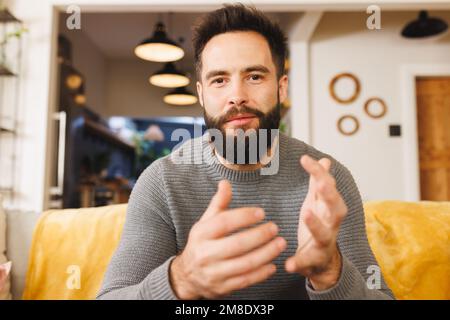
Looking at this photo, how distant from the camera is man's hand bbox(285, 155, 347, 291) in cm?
45

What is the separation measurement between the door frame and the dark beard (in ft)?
8.94

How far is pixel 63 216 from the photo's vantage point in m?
1.19

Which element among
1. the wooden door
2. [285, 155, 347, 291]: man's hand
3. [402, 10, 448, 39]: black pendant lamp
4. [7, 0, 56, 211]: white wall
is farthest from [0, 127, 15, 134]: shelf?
the wooden door

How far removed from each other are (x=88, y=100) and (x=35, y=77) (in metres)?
2.41

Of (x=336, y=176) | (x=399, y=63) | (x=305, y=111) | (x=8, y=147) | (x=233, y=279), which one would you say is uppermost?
(x=399, y=63)

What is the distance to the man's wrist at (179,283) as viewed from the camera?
19.6 inches

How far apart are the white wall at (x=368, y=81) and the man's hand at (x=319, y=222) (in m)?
2.82

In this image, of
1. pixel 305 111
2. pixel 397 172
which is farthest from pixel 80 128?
pixel 397 172

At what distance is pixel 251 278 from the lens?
439 millimetres

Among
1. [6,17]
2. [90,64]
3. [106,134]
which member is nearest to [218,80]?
[6,17]

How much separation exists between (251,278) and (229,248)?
0.04m

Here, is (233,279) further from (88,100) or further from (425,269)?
(88,100)

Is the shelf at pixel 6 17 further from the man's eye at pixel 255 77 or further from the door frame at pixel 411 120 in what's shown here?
the door frame at pixel 411 120

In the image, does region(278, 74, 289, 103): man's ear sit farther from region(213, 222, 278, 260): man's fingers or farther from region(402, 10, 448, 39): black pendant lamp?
region(402, 10, 448, 39): black pendant lamp
